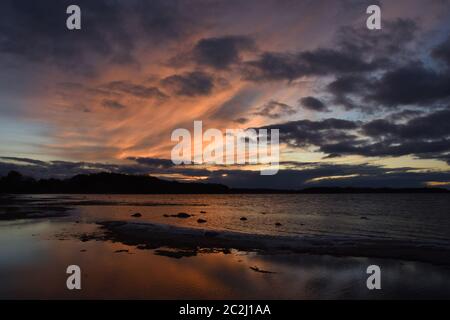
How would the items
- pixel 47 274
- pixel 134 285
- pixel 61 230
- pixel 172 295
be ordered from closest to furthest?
pixel 172 295 → pixel 134 285 → pixel 47 274 → pixel 61 230

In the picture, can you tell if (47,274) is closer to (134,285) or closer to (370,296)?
(134,285)

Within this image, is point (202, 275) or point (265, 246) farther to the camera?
point (265, 246)

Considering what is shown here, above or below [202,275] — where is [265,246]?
below

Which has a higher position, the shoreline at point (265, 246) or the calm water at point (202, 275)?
the calm water at point (202, 275)

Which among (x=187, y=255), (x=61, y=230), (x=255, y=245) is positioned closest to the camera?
(x=187, y=255)

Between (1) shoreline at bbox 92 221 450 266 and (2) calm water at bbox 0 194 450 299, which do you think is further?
(1) shoreline at bbox 92 221 450 266

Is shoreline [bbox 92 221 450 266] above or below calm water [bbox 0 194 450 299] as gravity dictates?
below

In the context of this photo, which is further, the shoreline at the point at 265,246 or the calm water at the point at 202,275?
the shoreline at the point at 265,246

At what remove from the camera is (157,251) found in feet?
74.1

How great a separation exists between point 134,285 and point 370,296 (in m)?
9.88

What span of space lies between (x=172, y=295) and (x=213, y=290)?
179 centimetres

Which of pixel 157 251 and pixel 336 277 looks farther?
pixel 157 251
